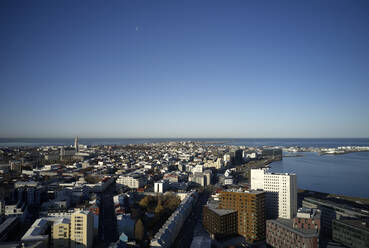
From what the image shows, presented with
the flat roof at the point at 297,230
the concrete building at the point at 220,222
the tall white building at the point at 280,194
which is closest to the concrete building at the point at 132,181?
the concrete building at the point at 220,222

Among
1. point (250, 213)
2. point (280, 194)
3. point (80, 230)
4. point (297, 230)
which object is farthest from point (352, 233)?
point (80, 230)

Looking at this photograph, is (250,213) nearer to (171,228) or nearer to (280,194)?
(280,194)

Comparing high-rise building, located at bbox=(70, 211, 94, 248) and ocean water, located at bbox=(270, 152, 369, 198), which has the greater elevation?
high-rise building, located at bbox=(70, 211, 94, 248)

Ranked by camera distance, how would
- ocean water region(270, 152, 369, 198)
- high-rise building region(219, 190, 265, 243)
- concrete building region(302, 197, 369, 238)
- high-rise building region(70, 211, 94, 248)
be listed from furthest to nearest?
ocean water region(270, 152, 369, 198), concrete building region(302, 197, 369, 238), high-rise building region(219, 190, 265, 243), high-rise building region(70, 211, 94, 248)

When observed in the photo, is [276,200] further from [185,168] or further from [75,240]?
[185,168]

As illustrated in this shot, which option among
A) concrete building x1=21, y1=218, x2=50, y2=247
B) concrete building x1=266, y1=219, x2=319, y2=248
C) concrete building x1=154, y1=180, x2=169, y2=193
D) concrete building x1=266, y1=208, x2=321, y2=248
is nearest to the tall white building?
concrete building x1=266, y1=208, x2=321, y2=248

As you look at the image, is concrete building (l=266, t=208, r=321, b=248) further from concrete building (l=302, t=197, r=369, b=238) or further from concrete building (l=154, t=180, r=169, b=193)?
concrete building (l=154, t=180, r=169, b=193)
